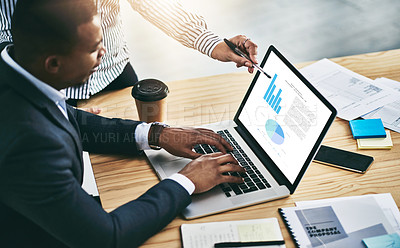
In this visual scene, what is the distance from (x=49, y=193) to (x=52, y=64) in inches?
11.6

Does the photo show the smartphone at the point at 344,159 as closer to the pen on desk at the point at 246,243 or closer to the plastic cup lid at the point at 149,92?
the pen on desk at the point at 246,243

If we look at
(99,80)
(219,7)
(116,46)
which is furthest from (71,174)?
(219,7)

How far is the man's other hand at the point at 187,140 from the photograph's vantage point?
138cm

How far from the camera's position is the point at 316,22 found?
408 cm

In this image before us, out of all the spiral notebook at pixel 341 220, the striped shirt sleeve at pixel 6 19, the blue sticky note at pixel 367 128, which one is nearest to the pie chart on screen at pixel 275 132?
the spiral notebook at pixel 341 220

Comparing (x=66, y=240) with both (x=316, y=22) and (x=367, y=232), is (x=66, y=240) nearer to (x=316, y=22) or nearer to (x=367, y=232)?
(x=367, y=232)

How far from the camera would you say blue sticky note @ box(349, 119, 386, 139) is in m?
1.48

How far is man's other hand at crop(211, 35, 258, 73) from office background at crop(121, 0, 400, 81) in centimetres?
177

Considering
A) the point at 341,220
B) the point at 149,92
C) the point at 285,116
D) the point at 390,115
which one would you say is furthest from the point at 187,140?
the point at 390,115

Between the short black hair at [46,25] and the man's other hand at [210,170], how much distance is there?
0.49 m

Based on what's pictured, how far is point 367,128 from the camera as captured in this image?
151cm

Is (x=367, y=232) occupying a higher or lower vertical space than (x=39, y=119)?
A: lower

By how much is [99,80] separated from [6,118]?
76cm

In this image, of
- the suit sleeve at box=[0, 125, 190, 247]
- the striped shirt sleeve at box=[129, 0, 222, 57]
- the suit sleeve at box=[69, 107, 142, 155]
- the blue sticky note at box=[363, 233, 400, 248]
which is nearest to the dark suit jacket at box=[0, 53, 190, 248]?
the suit sleeve at box=[0, 125, 190, 247]
